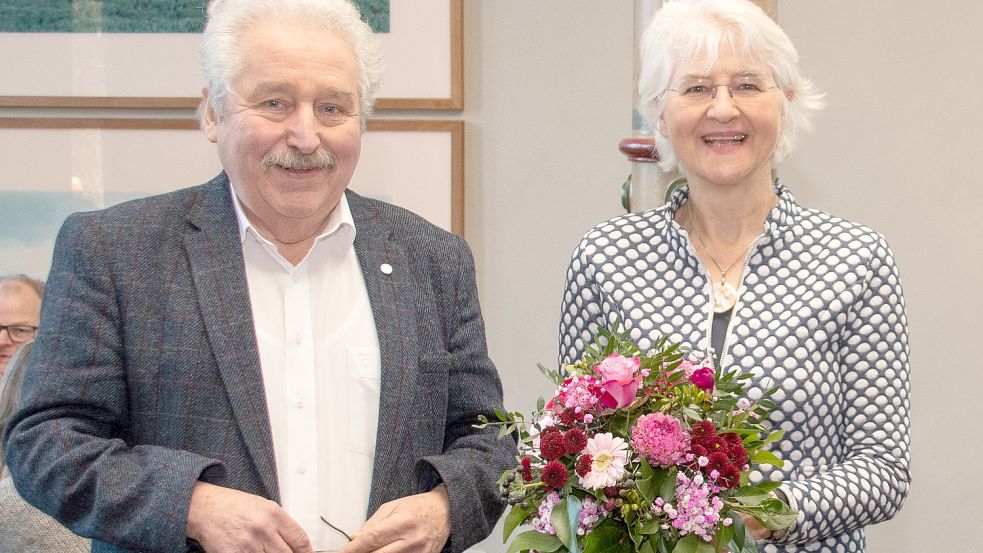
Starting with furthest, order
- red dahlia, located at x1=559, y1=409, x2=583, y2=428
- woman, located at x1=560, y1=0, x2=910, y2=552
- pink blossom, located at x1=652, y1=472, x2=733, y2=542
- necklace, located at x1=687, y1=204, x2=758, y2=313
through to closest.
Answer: necklace, located at x1=687, y1=204, x2=758, y2=313 < woman, located at x1=560, y1=0, x2=910, y2=552 < red dahlia, located at x1=559, y1=409, x2=583, y2=428 < pink blossom, located at x1=652, y1=472, x2=733, y2=542

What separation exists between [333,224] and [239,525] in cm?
57

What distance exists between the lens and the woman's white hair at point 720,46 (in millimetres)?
2008

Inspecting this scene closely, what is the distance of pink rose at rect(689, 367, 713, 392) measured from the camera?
161 cm

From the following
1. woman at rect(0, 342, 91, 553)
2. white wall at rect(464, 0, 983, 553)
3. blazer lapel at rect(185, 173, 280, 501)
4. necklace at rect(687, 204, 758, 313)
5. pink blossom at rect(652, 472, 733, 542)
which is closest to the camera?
pink blossom at rect(652, 472, 733, 542)

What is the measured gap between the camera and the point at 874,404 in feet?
6.37

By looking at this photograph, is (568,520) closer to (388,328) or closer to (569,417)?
(569,417)

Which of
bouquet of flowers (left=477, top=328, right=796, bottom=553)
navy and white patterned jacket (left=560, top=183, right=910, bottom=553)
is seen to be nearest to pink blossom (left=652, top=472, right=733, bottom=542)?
bouquet of flowers (left=477, top=328, right=796, bottom=553)

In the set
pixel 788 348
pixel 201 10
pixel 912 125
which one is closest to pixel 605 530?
pixel 788 348

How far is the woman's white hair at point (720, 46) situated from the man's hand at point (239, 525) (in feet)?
3.58

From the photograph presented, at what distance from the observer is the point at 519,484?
1.64 metres

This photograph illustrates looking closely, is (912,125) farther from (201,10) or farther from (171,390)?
(171,390)

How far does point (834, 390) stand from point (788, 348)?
122 mm

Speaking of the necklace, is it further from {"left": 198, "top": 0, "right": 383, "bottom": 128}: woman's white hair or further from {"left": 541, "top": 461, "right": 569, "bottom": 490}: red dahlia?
{"left": 198, "top": 0, "right": 383, "bottom": 128}: woman's white hair

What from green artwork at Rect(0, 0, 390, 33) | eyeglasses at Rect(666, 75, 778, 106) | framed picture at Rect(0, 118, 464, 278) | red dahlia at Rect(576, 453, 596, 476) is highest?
green artwork at Rect(0, 0, 390, 33)
